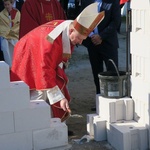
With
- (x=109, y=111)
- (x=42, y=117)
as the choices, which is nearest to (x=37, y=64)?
(x=42, y=117)

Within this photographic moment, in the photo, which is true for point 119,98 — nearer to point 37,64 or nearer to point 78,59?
point 37,64

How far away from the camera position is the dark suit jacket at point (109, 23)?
5492 millimetres

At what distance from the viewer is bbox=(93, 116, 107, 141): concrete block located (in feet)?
15.5

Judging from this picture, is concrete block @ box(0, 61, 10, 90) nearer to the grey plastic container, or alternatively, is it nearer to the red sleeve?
the grey plastic container

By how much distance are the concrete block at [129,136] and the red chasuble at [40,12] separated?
5.50 feet

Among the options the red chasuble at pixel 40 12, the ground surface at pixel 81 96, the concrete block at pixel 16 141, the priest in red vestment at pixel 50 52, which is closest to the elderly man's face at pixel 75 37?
the priest in red vestment at pixel 50 52

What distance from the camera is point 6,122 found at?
364cm

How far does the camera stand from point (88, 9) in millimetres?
3865

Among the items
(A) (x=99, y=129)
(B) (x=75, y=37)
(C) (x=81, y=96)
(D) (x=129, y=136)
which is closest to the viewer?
(B) (x=75, y=37)

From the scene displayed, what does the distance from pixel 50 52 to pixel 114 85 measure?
3.31 ft

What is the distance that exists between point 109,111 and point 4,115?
1.34 m

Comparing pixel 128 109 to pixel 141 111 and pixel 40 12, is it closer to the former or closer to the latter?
pixel 141 111

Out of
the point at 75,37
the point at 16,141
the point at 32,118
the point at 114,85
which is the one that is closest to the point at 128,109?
the point at 114,85

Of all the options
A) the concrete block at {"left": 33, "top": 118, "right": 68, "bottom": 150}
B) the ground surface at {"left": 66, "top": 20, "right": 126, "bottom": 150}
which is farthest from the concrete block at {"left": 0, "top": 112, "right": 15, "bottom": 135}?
the ground surface at {"left": 66, "top": 20, "right": 126, "bottom": 150}
